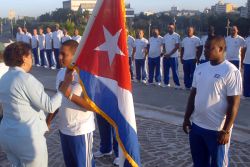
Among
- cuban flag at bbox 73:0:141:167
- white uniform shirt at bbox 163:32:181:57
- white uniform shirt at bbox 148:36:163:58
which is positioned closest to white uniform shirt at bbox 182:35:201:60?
white uniform shirt at bbox 163:32:181:57

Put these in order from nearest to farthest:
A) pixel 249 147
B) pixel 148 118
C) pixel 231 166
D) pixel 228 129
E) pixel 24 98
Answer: pixel 24 98
pixel 228 129
pixel 231 166
pixel 249 147
pixel 148 118

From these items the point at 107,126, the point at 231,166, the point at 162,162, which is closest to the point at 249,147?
the point at 231,166

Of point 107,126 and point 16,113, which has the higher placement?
point 16,113

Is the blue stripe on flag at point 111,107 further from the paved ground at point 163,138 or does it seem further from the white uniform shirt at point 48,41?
the white uniform shirt at point 48,41

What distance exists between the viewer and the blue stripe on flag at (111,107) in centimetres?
314

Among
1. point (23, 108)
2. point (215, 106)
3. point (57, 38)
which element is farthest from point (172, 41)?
point (23, 108)

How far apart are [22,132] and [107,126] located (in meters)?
2.30

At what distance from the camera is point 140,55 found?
12.6 meters

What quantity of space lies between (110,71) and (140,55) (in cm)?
953

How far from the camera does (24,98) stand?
10.1ft

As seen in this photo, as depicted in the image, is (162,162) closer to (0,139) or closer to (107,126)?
(107,126)

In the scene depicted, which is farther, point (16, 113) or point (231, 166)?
point (231, 166)

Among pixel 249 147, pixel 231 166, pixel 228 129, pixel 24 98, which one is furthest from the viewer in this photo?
pixel 249 147

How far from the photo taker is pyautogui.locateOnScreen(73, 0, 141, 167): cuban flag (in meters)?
3.09
